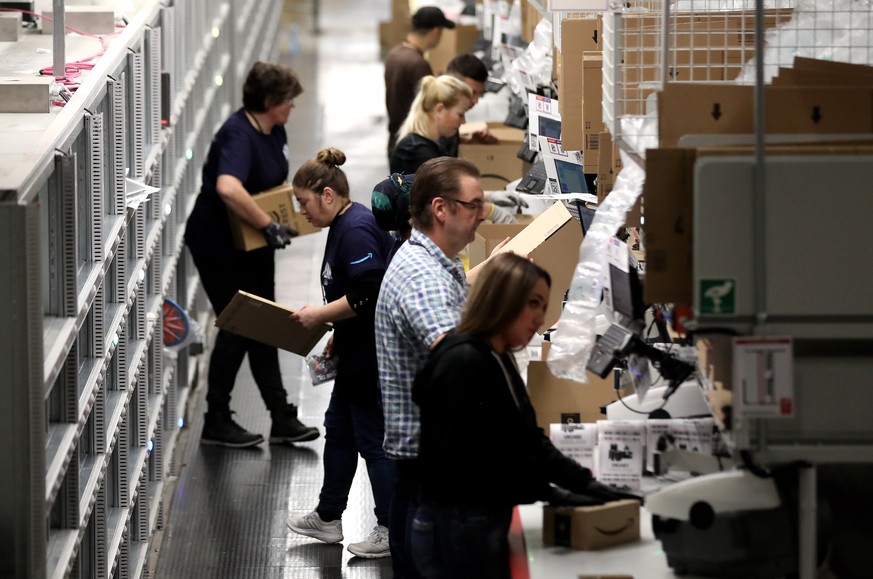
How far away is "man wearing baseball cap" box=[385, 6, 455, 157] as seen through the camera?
921cm

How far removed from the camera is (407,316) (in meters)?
3.59

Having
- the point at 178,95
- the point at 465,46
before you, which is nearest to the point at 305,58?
the point at 465,46

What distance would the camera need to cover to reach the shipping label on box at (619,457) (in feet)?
11.4

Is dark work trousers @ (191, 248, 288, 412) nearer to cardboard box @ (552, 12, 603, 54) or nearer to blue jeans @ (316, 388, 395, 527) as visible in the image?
blue jeans @ (316, 388, 395, 527)

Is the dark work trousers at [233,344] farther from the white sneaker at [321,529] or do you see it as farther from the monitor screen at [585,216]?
the monitor screen at [585,216]

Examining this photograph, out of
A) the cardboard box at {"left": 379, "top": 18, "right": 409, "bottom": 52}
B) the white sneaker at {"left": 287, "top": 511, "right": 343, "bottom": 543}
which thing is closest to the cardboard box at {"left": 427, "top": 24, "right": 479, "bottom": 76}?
the cardboard box at {"left": 379, "top": 18, "right": 409, "bottom": 52}

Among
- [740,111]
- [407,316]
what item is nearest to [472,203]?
[407,316]

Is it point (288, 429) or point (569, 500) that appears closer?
point (569, 500)

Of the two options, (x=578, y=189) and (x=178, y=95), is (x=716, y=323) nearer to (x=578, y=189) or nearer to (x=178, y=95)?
(x=578, y=189)

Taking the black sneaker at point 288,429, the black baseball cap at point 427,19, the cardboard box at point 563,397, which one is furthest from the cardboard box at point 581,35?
the black baseball cap at point 427,19

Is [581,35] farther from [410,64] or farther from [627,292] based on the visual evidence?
[410,64]

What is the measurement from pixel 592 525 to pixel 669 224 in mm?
749

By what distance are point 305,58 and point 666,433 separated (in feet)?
49.1

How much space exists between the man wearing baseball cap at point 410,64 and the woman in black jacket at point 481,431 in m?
6.03
